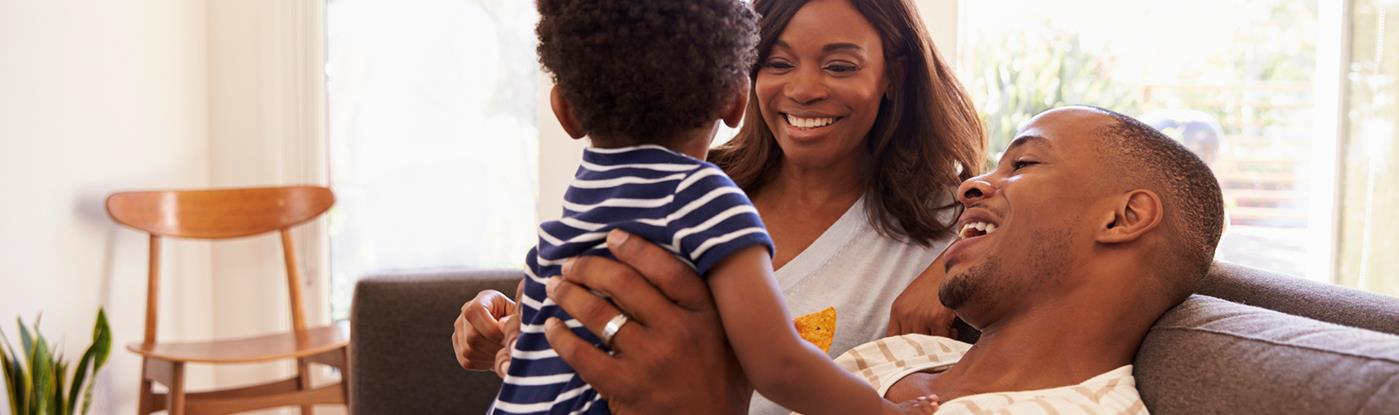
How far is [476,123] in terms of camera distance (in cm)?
445

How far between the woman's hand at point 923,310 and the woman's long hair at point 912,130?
133 mm

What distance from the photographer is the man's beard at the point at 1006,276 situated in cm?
163

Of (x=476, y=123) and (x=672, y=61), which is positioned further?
(x=476, y=123)

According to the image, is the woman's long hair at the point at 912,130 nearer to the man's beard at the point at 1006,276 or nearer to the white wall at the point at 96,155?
the man's beard at the point at 1006,276

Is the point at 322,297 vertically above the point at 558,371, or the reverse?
the point at 558,371

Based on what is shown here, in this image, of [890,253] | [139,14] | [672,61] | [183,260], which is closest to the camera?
[672,61]

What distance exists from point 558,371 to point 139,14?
311 cm

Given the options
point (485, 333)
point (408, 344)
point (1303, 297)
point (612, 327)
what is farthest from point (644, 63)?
point (408, 344)

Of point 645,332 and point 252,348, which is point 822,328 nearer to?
point 645,332

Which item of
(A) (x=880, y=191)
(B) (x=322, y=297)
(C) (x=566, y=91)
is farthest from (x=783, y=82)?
(B) (x=322, y=297)

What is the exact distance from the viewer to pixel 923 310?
196 centimetres

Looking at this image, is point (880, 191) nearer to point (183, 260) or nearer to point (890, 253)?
point (890, 253)

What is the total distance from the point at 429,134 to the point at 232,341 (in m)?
1.07

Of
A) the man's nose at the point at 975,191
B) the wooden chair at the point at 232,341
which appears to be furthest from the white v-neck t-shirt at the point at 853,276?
the wooden chair at the point at 232,341
